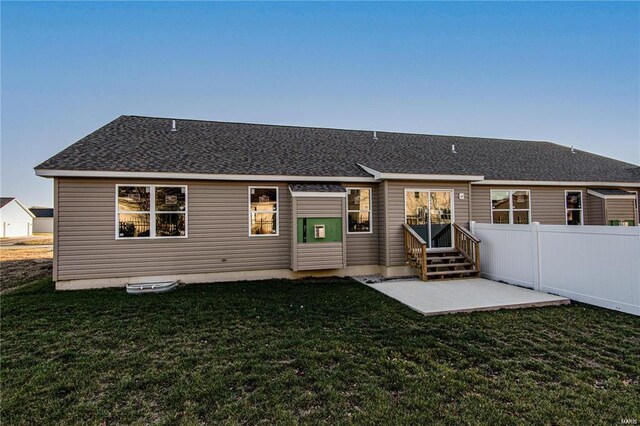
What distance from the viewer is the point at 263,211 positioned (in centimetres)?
933

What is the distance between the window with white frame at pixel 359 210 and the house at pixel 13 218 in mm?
50214

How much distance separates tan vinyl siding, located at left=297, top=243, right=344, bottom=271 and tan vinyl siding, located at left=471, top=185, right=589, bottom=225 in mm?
5347

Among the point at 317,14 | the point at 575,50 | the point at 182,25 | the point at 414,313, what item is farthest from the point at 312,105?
the point at 414,313

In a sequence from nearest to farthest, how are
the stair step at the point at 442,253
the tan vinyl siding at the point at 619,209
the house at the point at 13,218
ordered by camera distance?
the stair step at the point at 442,253 < the tan vinyl siding at the point at 619,209 < the house at the point at 13,218

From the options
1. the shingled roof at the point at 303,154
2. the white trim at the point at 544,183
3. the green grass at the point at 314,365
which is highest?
the shingled roof at the point at 303,154

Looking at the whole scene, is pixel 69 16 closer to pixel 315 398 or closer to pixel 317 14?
pixel 317 14

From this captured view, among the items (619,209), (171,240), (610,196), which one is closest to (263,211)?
(171,240)

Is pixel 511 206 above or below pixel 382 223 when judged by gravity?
above

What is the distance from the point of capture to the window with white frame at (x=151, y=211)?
8328 mm

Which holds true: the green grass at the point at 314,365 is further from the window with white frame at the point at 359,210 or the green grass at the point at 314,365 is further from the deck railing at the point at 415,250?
the window with white frame at the point at 359,210

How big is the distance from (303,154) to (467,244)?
20.0ft

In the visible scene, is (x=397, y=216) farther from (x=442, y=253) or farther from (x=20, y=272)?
(x=20, y=272)

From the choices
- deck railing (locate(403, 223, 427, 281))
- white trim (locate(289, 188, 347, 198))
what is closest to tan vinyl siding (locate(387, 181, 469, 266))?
deck railing (locate(403, 223, 427, 281))

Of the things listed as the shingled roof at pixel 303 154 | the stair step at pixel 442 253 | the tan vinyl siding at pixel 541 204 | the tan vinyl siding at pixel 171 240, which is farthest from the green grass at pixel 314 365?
the tan vinyl siding at pixel 541 204
